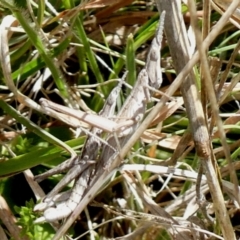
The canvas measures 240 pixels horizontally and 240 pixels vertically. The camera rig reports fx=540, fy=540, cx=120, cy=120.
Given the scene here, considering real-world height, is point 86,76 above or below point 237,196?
above

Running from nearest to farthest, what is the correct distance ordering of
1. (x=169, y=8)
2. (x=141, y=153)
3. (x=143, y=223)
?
(x=169, y=8) < (x=143, y=223) < (x=141, y=153)

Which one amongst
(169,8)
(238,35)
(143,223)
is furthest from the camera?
(238,35)

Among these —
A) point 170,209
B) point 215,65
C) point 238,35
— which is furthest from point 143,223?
point 238,35

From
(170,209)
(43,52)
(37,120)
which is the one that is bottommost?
(170,209)

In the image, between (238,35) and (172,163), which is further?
(238,35)

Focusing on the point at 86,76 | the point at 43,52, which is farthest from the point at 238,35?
the point at 43,52

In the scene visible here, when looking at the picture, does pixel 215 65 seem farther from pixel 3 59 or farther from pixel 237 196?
pixel 3 59

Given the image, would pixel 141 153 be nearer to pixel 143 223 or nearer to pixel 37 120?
pixel 143 223
